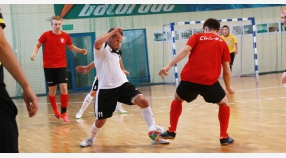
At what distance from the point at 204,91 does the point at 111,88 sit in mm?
1111

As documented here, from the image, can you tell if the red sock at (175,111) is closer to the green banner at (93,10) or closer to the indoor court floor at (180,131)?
the indoor court floor at (180,131)

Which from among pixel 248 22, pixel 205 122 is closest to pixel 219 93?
pixel 205 122

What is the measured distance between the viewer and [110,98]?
5633 millimetres

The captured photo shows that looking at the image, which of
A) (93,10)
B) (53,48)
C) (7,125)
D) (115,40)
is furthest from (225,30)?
(7,125)

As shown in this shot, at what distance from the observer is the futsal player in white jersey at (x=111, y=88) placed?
559 cm

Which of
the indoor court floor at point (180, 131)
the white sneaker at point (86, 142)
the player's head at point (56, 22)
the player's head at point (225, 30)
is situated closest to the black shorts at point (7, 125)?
the indoor court floor at point (180, 131)

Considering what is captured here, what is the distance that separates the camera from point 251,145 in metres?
5.24

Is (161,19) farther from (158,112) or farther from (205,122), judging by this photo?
(205,122)

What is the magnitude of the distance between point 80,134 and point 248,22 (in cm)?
1311

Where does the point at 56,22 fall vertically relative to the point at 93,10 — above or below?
below

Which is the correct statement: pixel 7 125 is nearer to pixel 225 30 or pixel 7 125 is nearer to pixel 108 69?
pixel 108 69

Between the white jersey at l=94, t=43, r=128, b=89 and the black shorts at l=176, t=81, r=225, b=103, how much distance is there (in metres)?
0.79

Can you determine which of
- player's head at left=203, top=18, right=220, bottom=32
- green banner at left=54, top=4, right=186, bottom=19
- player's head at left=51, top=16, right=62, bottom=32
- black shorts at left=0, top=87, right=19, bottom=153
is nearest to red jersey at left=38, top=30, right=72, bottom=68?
player's head at left=51, top=16, right=62, bottom=32

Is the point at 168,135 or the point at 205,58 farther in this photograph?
the point at 168,135
